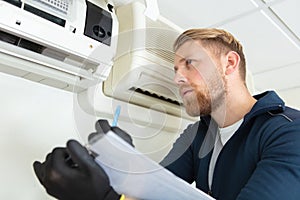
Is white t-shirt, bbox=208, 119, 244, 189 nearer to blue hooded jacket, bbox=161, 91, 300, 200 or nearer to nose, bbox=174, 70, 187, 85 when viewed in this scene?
blue hooded jacket, bbox=161, 91, 300, 200

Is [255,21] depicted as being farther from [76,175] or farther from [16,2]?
[76,175]

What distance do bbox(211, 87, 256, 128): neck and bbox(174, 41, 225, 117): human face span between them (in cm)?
Result: 2

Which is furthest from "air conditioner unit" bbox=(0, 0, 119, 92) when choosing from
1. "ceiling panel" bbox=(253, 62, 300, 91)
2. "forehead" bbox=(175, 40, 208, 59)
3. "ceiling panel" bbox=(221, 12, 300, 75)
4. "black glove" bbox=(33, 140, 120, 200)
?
A: "ceiling panel" bbox=(253, 62, 300, 91)

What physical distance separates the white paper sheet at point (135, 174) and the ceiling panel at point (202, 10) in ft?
3.09

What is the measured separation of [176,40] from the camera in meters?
1.22

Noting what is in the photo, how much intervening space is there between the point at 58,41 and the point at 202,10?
717 mm

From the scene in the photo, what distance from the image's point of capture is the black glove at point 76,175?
1.84 ft

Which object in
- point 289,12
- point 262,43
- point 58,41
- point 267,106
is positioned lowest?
point 267,106

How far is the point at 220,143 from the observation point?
3.70ft

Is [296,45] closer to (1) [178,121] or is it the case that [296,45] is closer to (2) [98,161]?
(1) [178,121]

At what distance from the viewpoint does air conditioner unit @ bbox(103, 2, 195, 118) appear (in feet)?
3.90

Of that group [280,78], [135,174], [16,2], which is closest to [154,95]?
[16,2]

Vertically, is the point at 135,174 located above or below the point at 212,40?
below

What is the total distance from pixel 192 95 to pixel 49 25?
526 mm
